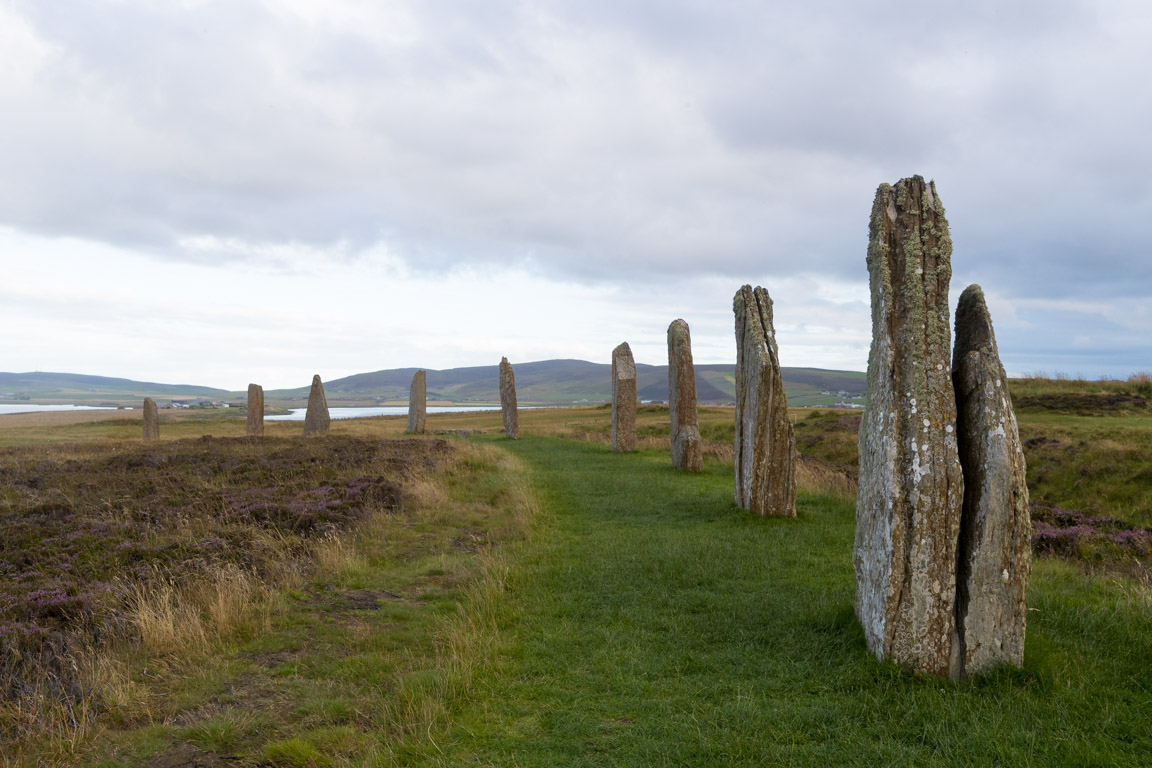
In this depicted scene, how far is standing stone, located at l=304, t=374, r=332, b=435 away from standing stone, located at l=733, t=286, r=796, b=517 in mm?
26989

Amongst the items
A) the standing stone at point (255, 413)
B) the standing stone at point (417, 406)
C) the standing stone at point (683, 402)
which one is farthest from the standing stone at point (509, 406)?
the standing stone at point (683, 402)

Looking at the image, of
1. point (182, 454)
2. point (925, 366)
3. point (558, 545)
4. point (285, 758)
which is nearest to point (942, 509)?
point (925, 366)

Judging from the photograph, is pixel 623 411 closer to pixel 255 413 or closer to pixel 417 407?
pixel 417 407

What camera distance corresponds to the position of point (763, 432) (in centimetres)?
1318

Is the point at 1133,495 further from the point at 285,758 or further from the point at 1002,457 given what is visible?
the point at 285,758

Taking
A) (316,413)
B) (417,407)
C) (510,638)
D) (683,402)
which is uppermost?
(683,402)

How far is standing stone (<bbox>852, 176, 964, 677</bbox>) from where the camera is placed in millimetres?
5938

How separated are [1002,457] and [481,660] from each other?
4.94 meters

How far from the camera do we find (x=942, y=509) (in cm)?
596

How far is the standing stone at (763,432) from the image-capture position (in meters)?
13.0

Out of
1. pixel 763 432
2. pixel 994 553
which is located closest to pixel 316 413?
pixel 763 432

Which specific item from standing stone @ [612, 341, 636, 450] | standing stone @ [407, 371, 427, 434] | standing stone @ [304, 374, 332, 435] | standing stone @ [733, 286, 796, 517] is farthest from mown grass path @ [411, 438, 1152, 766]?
standing stone @ [407, 371, 427, 434]

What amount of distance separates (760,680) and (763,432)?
25.0ft

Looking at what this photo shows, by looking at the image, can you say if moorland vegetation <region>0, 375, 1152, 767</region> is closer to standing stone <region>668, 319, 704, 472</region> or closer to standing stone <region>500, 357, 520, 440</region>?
standing stone <region>668, 319, 704, 472</region>
